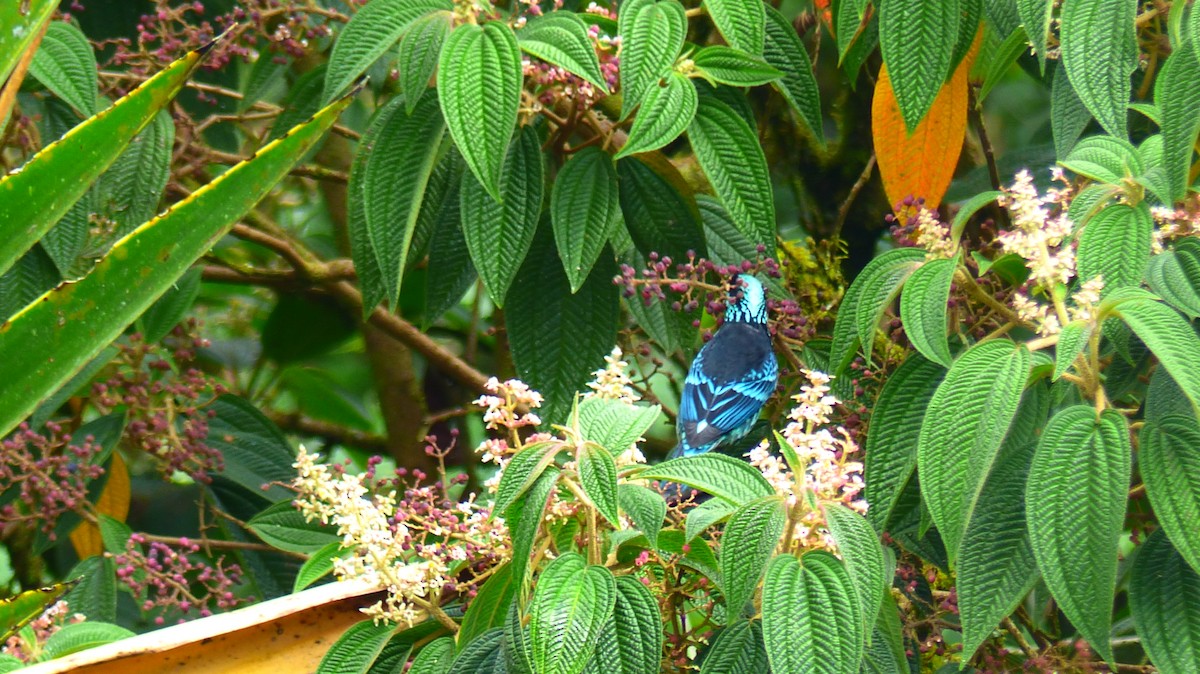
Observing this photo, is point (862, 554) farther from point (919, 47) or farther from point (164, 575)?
point (164, 575)

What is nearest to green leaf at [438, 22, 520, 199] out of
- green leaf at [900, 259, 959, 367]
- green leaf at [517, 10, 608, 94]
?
green leaf at [517, 10, 608, 94]

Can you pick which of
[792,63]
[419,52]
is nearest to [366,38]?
[419,52]

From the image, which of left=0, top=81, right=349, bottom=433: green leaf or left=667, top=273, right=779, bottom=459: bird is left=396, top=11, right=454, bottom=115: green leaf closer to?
left=0, top=81, right=349, bottom=433: green leaf

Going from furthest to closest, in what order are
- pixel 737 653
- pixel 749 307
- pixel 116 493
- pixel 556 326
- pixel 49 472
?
pixel 749 307 < pixel 116 493 < pixel 49 472 < pixel 556 326 < pixel 737 653

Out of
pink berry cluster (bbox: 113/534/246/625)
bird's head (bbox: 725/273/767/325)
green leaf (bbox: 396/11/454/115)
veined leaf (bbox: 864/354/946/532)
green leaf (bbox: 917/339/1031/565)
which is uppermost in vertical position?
green leaf (bbox: 396/11/454/115)

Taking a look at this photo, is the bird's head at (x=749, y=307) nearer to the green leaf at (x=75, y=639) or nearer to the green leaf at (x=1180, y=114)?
the green leaf at (x=1180, y=114)

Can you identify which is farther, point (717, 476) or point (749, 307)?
point (749, 307)

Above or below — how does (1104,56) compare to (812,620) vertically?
above
